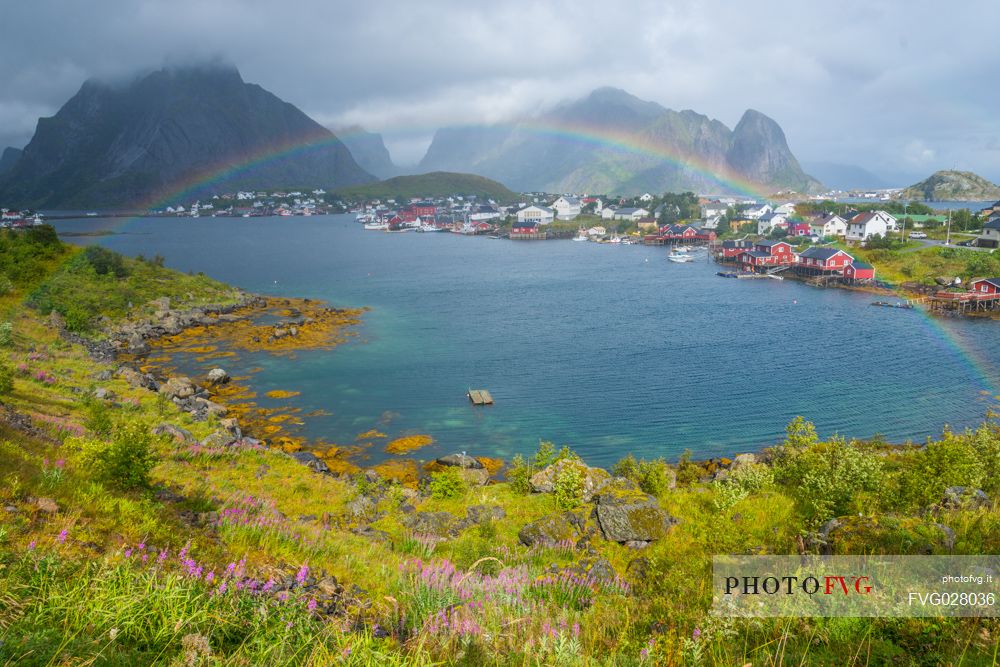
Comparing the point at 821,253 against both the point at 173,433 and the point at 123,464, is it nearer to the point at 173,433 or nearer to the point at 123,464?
the point at 173,433

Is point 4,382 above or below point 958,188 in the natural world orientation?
below

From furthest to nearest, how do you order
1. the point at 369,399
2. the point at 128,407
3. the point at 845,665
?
the point at 369,399 < the point at 128,407 < the point at 845,665

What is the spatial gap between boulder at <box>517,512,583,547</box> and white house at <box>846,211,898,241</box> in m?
81.6

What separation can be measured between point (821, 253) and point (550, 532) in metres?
65.0

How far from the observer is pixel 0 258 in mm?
37000

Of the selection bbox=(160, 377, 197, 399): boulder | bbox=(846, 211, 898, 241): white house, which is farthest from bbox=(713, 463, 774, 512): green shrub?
bbox=(846, 211, 898, 241): white house

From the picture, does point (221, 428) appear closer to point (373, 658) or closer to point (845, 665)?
point (373, 658)

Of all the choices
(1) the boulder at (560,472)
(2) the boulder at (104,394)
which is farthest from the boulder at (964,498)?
(2) the boulder at (104,394)

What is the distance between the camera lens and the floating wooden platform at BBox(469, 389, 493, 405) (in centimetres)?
2498

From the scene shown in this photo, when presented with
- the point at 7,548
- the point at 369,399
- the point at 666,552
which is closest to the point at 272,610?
the point at 7,548

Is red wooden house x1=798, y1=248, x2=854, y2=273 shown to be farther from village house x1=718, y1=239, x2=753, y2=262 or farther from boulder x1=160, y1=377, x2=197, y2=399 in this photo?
boulder x1=160, y1=377, x2=197, y2=399

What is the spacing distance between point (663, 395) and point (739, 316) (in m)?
21.9

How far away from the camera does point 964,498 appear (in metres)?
8.12

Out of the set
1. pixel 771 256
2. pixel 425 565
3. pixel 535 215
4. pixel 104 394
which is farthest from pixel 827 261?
pixel 535 215
